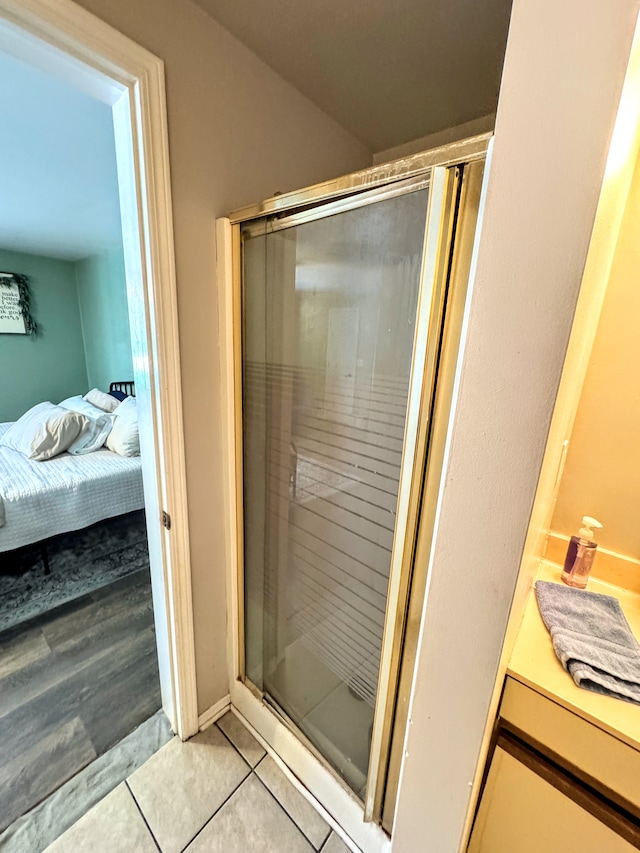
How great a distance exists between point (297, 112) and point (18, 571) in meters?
2.85

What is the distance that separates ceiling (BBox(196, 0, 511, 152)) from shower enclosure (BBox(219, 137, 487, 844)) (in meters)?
0.50

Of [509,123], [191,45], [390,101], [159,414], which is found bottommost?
[159,414]

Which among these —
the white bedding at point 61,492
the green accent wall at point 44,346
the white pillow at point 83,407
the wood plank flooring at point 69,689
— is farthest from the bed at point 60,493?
the green accent wall at point 44,346

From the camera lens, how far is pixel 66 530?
2.10 m

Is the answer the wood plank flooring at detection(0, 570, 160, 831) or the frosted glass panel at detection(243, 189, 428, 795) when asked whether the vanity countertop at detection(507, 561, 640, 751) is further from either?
the wood plank flooring at detection(0, 570, 160, 831)

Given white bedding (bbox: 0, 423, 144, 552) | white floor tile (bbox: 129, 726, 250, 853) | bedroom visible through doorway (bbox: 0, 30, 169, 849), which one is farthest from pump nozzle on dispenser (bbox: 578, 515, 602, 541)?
white bedding (bbox: 0, 423, 144, 552)

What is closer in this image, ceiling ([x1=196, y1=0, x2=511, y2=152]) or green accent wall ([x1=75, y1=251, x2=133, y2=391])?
ceiling ([x1=196, y1=0, x2=511, y2=152])

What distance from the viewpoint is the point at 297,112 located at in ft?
4.10

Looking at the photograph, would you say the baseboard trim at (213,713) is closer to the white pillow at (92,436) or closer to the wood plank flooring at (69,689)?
the wood plank flooring at (69,689)

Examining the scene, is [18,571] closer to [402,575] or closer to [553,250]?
[402,575]

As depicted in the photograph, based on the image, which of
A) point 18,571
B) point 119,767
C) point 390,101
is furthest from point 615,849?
point 18,571

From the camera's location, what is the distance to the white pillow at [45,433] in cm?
238

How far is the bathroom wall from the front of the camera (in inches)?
35.7

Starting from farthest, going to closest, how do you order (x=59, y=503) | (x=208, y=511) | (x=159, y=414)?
(x=59, y=503) → (x=208, y=511) → (x=159, y=414)
